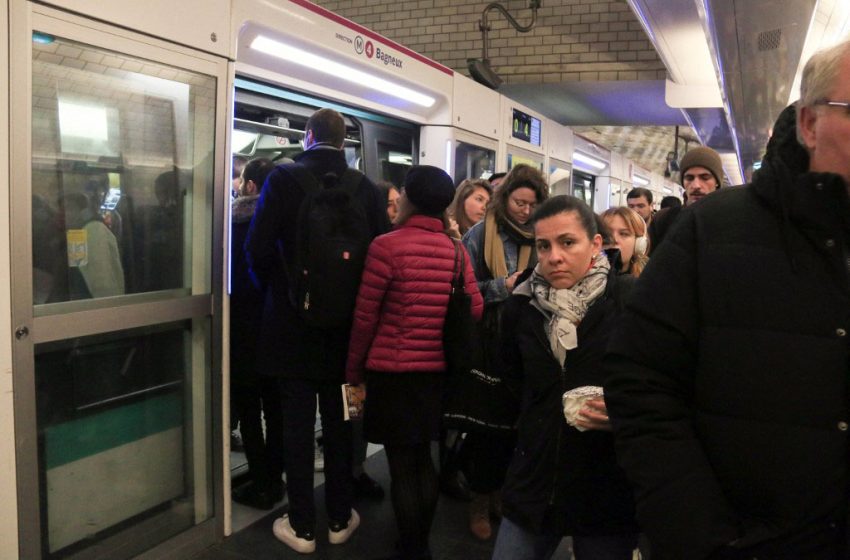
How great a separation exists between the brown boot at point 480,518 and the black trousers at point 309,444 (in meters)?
0.57

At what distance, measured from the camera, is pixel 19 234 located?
1.91m

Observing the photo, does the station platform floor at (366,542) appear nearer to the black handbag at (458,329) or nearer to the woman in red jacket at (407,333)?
the woman in red jacket at (407,333)

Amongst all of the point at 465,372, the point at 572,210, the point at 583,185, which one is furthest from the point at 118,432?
the point at 583,185

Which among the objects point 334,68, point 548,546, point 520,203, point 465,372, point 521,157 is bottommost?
point 548,546

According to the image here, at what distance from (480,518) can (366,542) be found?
1.62 ft

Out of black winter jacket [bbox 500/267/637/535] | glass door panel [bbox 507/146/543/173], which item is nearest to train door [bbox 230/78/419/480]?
glass door panel [bbox 507/146/543/173]

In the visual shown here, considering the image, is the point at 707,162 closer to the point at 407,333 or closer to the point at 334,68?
the point at 407,333

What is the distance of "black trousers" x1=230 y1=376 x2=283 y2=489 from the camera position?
309 centimetres

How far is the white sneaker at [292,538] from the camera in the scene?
2701mm

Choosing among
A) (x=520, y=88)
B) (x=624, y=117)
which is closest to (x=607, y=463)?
(x=520, y=88)

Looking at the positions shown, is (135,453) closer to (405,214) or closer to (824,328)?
(405,214)

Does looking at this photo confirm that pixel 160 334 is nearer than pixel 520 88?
Yes

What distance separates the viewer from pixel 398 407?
2.33 meters

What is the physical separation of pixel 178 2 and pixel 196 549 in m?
2.05
